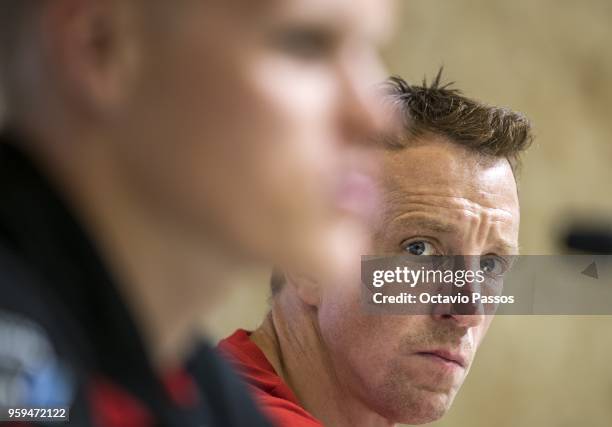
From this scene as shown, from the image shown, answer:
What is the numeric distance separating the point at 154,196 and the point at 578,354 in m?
3.16

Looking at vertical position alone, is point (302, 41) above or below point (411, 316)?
below

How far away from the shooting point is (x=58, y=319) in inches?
21.5

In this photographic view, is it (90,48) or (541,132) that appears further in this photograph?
(541,132)

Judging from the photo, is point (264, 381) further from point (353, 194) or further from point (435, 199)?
point (353, 194)

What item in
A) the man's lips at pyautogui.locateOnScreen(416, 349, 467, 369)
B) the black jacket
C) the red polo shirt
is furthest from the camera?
the man's lips at pyautogui.locateOnScreen(416, 349, 467, 369)

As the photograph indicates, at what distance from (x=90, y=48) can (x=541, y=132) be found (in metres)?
3.14

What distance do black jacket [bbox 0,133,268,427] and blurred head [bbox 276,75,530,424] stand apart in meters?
0.92

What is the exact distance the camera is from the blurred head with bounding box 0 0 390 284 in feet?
1.85

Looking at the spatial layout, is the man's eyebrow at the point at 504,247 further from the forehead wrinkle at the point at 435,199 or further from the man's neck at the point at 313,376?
the man's neck at the point at 313,376

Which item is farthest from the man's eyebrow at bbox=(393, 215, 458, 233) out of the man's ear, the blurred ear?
the blurred ear

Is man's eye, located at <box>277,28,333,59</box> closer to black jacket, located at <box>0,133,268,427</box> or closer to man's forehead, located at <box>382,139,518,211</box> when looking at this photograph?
black jacket, located at <box>0,133,268,427</box>

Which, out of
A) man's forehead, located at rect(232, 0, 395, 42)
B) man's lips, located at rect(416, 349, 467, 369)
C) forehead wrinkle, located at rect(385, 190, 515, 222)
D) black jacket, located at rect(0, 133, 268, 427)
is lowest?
black jacket, located at rect(0, 133, 268, 427)

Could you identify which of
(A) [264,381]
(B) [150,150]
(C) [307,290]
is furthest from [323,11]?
(C) [307,290]

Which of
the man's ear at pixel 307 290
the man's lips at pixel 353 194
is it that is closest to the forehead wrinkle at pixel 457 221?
the man's ear at pixel 307 290
